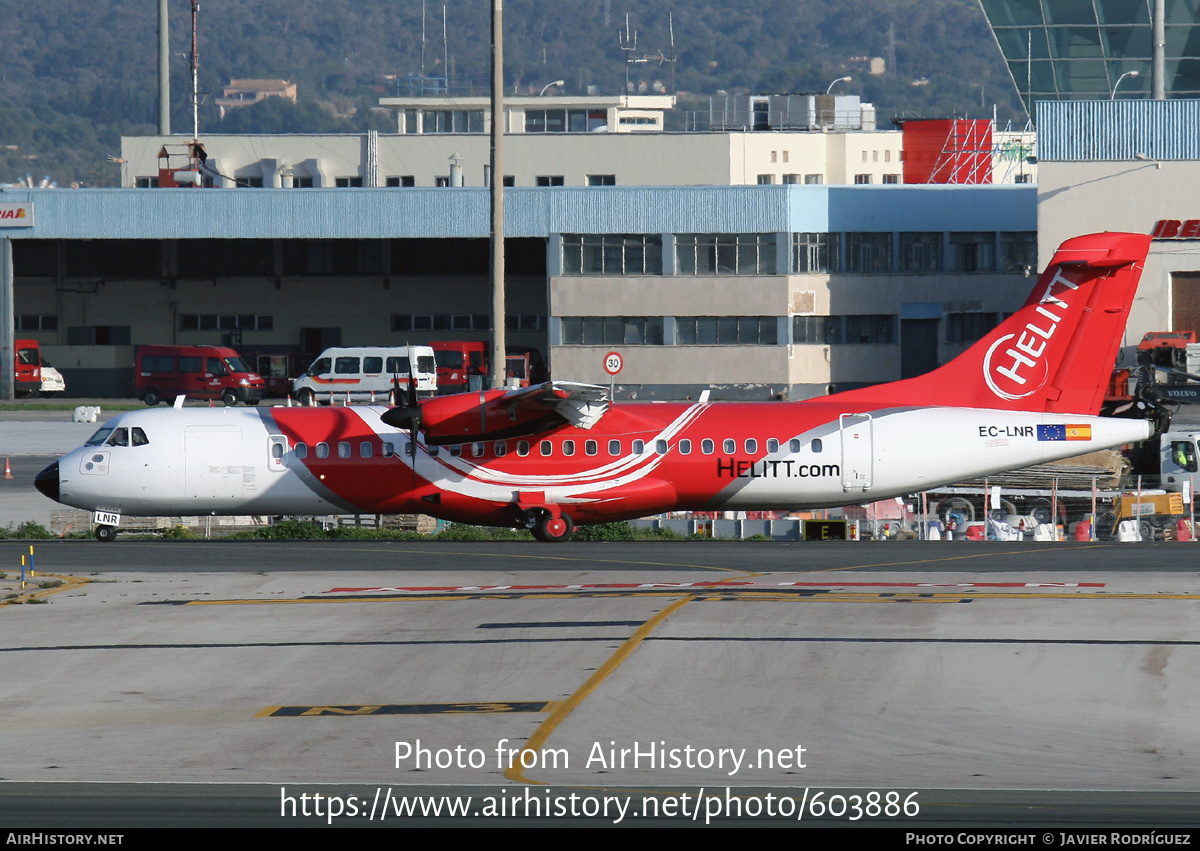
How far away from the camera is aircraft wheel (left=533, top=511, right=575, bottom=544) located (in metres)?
29.0

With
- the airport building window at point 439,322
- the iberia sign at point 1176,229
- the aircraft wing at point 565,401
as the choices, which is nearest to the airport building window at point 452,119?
the airport building window at point 439,322

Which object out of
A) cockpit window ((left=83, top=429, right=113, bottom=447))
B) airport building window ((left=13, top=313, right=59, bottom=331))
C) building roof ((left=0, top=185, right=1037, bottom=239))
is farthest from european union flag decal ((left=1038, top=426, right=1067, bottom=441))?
airport building window ((left=13, top=313, right=59, bottom=331))

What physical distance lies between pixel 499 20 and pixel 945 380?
44.1ft

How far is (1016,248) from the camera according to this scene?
65.8m

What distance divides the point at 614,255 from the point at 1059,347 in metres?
37.4

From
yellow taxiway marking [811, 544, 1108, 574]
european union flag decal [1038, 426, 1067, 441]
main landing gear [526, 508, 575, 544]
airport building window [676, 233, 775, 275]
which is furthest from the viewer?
airport building window [676, 233, 775, 275]

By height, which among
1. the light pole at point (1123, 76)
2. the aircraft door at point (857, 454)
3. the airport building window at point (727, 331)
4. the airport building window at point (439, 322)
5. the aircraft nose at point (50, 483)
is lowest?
the aircraft nose at point (50, 483)

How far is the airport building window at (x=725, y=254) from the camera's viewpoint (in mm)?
64250

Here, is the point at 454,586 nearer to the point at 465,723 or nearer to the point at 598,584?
the point at 598,584

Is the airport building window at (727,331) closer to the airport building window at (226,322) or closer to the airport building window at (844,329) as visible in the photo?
the airport building window at (844,329)

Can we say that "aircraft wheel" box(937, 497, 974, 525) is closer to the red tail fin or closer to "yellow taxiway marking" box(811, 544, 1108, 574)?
the red tail fin

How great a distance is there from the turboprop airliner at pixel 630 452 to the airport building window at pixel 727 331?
114ft

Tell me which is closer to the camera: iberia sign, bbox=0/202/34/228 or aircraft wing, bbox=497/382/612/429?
aircraft wing, bbox=497/382/612/429

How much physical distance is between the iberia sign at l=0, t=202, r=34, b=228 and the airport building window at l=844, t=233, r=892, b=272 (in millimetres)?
39972
